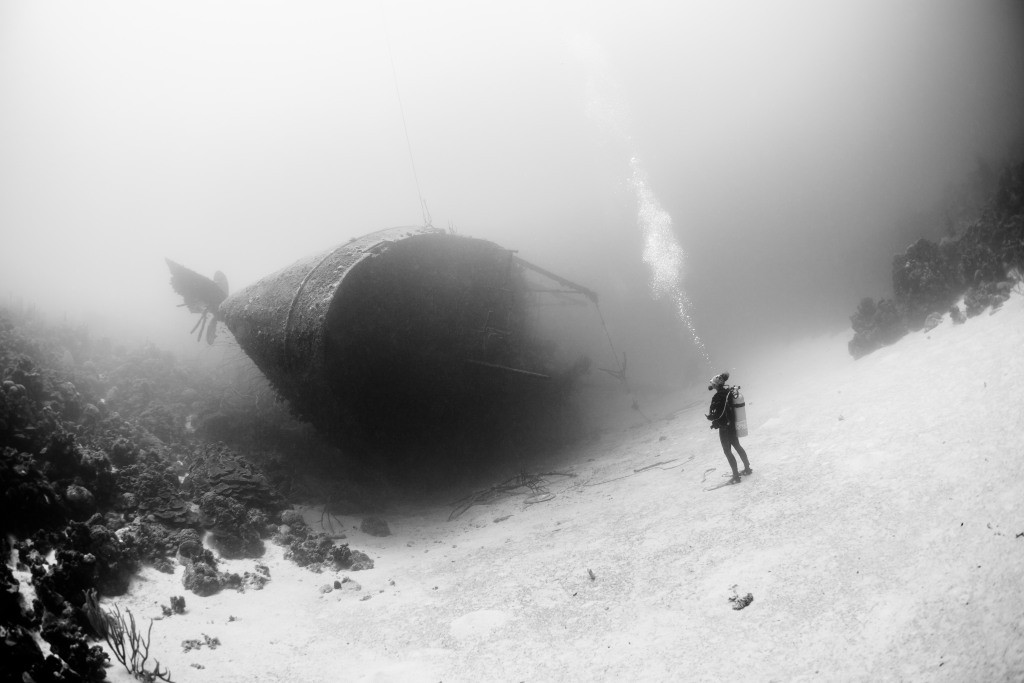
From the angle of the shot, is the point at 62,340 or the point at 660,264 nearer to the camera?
the point at 62,340

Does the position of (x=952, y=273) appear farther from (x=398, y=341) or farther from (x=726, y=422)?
(x=398, y=341)

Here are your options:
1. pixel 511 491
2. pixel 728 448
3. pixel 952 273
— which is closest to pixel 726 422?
pixel 728 448

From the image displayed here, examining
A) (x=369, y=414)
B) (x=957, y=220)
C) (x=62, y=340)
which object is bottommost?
(x=369, y=414)

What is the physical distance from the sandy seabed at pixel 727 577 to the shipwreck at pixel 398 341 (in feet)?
9.89

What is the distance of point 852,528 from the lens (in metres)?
4.80

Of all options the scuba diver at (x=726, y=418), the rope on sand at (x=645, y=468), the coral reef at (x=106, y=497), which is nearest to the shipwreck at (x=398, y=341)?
the coral reef at (x=106, y=497)

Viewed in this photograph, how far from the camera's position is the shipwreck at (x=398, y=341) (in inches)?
393

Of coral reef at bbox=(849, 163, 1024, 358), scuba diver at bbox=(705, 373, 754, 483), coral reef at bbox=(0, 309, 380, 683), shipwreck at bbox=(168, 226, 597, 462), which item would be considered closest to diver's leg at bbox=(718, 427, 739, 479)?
scuba diver at bbox=(705, 373, 754, 483)

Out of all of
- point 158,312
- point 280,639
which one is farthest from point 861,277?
point 158,312

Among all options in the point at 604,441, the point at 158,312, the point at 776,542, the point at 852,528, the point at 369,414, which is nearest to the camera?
the point at 852,528

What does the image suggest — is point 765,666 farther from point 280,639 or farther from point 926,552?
point 280,639

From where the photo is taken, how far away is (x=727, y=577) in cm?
486

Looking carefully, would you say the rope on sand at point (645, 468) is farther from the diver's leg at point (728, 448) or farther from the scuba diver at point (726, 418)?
the diver's leg at point (728, 448)

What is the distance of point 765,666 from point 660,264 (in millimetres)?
43237
